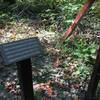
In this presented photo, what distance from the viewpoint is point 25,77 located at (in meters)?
3.09

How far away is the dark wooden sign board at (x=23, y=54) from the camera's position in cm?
275

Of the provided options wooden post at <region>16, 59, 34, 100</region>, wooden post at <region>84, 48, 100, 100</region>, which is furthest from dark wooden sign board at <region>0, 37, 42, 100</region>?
wooden post at <region>84, 48, 100, 100</region>

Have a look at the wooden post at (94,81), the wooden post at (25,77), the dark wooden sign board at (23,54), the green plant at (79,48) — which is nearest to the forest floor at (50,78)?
the green plant at (79,48)

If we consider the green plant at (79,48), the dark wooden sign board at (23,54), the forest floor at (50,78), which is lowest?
the forest floor at (50,78)

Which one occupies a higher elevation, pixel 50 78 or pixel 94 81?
pixel 94 81

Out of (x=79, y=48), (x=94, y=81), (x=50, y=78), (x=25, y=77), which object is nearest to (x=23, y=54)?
(x=25, y=77)

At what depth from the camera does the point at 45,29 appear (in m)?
5.51

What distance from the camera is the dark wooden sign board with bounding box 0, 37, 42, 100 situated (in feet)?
9.02

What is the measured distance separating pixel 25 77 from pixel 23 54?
0.38 metres

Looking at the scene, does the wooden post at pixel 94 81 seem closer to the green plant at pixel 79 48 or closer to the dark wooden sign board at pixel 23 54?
the dark wooden sign board at pixel 23 54

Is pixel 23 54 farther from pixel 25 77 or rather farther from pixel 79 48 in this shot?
pixel 79 48

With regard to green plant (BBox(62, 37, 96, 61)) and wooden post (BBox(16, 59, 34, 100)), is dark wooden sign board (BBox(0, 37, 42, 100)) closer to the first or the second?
wooden post (BBox(16, 59, 34, 100))

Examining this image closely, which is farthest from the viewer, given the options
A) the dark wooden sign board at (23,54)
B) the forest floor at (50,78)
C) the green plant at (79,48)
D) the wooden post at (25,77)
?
the green plant at (79,48)

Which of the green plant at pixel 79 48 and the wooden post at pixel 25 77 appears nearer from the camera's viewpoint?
the wooden post at pixel 25 77
